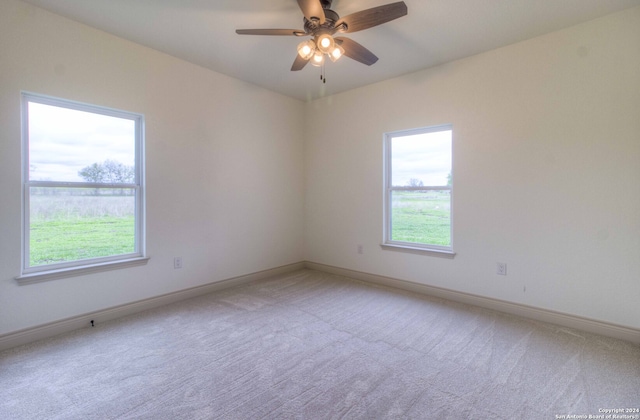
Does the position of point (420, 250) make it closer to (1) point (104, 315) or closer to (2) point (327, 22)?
(2) point (327, 22)

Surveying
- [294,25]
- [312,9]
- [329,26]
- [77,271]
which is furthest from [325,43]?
[77,271]

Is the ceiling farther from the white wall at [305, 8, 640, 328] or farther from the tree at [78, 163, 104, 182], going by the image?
the tree at [78, 163, 104, 182]

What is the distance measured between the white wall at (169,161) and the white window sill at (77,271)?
0.17 ft

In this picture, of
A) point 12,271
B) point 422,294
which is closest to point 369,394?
point 422,294

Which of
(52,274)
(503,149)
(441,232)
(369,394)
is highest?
(503,149)

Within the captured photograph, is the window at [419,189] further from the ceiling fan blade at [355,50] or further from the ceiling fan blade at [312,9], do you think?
the ceiling fan blade at [312,9]

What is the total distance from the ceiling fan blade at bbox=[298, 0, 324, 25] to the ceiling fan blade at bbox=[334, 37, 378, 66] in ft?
1.04

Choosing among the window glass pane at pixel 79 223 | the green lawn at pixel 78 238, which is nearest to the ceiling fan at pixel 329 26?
the window glass pane at pixel 79 223

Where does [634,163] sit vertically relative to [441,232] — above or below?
above

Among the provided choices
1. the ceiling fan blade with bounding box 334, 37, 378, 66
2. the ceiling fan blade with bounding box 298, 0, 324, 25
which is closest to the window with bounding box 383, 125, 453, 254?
the ceiling fan blade with bounding box 334, 37, 378, 66

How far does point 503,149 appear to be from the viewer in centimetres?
301

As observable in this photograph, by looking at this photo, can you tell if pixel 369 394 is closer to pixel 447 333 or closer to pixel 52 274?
pixel 447 333

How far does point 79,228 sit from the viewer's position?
8.92ft

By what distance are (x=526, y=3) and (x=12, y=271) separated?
4645mm
